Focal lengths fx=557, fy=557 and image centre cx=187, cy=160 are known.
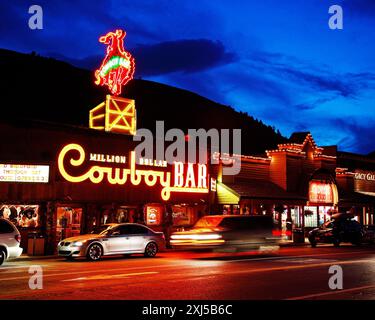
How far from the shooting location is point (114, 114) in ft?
102

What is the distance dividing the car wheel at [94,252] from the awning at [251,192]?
1421cm

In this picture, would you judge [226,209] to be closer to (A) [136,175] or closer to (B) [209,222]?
(A) [136,175]

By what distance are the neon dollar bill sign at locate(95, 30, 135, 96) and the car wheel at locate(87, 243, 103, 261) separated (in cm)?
1292

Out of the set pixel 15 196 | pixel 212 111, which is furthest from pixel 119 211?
pixel 212 111

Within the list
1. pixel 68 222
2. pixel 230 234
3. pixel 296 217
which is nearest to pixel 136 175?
pixel 68 222

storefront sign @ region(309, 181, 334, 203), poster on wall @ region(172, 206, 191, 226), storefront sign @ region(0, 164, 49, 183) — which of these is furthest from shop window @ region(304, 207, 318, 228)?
storefront sign @ region(0, 164, 49, 183)

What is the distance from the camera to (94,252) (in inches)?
850

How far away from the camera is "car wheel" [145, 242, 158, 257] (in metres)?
23.4

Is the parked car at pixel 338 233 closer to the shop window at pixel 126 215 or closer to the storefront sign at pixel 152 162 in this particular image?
the storefront sign at pixel 152 162

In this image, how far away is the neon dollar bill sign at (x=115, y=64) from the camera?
32.6 m

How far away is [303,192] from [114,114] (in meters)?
16.3

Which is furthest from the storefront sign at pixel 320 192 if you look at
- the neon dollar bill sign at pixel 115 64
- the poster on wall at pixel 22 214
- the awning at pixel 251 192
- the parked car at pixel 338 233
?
the poster on wall at pixel 22 214

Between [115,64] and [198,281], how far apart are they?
2127 cm
